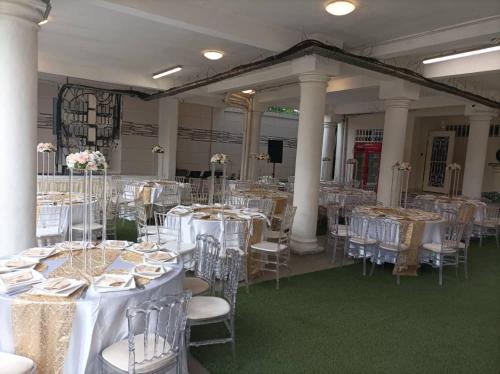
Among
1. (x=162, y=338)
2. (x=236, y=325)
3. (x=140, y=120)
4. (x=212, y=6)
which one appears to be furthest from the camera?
(x=140, y=120)

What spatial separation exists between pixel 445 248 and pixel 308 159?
234cm

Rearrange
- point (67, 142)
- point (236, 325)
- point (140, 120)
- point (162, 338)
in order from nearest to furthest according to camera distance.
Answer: point (162, 338) → point (236, 325) → point (67, 142) → point (140, 120)

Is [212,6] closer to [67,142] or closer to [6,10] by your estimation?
[6,10]

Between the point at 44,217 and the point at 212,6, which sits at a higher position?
the point at 212,6

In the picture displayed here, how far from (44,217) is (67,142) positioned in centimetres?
654

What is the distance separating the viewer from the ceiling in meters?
4.56

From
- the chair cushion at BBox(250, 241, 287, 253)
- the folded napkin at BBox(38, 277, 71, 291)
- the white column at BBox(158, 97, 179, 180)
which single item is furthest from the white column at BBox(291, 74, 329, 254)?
the white column at BBox(158, 97, 179, 180)

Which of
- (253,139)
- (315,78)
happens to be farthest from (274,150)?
(315,78)

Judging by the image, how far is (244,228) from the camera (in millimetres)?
4773

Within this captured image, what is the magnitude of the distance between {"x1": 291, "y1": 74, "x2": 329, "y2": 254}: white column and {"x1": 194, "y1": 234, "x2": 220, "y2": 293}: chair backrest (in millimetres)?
2860

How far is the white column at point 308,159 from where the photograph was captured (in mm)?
6019

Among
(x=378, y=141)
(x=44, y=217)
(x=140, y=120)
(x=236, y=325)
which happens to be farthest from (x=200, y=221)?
(x=378, y=141)

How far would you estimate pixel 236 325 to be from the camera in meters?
3.57

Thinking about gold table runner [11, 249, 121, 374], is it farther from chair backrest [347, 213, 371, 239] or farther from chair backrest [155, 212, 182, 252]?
chair backrest [347, 213, 371, 239]
